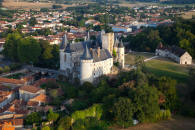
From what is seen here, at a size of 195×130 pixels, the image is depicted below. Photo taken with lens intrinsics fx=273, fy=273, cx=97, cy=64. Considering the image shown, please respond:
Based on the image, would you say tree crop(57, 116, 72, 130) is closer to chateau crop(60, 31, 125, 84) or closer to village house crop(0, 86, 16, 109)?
village house crop(0, 86, 16, 109)

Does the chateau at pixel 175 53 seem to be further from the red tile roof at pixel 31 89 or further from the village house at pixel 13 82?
the village house at pixel 13 82

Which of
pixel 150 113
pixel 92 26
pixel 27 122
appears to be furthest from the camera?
pixel 92 26

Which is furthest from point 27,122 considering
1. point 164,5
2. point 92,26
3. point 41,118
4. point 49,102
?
point 164,5

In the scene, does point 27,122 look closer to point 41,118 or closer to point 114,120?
point 41,118

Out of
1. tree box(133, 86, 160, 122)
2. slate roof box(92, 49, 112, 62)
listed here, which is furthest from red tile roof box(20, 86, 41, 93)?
tree box(133, 86, 160, 122)

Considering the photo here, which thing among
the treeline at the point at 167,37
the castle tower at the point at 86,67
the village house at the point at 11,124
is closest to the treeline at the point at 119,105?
the village house at the point at 11,124

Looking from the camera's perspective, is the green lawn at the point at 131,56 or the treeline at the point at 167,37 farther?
the treeline at the point at 167,37

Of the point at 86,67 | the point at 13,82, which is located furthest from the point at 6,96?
the point at 86,67

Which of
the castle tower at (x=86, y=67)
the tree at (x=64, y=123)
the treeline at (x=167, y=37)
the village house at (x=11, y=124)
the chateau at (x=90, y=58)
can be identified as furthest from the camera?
the treeline at (x=167, y=37)
